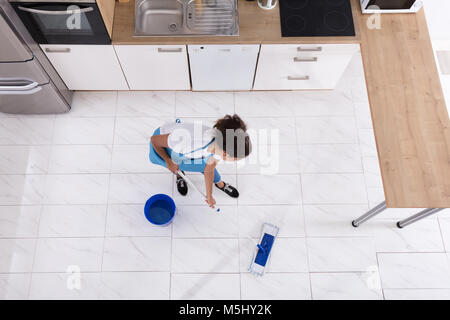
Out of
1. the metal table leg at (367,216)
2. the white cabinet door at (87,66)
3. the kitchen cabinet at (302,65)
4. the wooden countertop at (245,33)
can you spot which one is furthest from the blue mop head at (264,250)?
the white cabinet door at (87,66)

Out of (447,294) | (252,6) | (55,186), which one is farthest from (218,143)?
(447,294)

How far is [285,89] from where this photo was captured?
9.80 feet

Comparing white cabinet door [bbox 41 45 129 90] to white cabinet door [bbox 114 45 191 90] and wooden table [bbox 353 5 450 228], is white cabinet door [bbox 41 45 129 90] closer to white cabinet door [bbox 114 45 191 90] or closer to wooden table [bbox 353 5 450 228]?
white cabinet door [bbox 114 45 191 90]

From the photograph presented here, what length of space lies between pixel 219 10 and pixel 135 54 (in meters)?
0.69

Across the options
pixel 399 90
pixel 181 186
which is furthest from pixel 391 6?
pixel 181 186

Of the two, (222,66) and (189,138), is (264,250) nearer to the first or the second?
(189,138)

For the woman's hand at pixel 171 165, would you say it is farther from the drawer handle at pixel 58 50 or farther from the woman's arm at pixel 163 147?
the drawer handle at pixel 58 50

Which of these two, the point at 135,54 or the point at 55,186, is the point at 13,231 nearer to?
the point at 55,186

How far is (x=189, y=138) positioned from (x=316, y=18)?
1330mm

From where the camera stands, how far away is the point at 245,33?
234 cm

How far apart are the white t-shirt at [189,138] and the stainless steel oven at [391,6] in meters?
1.49

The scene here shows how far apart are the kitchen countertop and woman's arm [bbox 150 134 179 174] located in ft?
2.51

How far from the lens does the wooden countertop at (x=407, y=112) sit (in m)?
1.97

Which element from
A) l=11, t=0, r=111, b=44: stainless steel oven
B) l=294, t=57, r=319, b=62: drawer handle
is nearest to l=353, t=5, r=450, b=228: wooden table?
l=294, t=57, r=319, b=62: drawer handle
